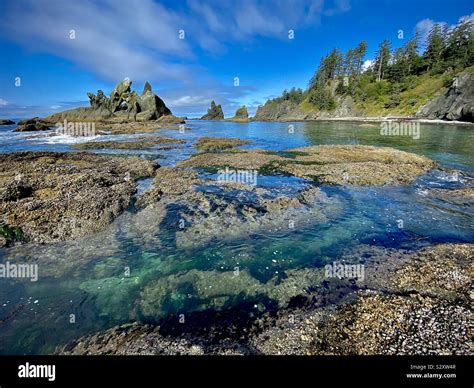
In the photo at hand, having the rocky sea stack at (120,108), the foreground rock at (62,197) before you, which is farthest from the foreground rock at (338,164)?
the rocky sea stack at (120,108)

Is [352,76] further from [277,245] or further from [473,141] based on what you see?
[277,245]

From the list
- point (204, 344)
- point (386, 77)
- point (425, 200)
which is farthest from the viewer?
point (386, 77)

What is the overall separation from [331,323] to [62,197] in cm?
1729

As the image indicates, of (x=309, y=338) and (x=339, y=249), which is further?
(x=339, y=249)

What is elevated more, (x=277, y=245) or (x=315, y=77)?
(x=315, y=77)

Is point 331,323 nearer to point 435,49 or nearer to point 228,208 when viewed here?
point 228,208

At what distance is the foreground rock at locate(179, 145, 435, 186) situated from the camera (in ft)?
70.4

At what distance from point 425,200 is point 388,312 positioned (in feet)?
42.9

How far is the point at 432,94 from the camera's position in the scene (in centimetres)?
10594

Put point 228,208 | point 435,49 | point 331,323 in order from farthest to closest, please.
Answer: point 435,49, point 228,208, point 331,323

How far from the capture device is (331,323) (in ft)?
22.7

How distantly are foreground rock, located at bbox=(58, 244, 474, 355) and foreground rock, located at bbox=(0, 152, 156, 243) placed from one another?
24.3 feet

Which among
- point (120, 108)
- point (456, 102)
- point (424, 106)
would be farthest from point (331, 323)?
point (120, 108)

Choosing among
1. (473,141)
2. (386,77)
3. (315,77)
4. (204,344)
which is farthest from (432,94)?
(204,344)
